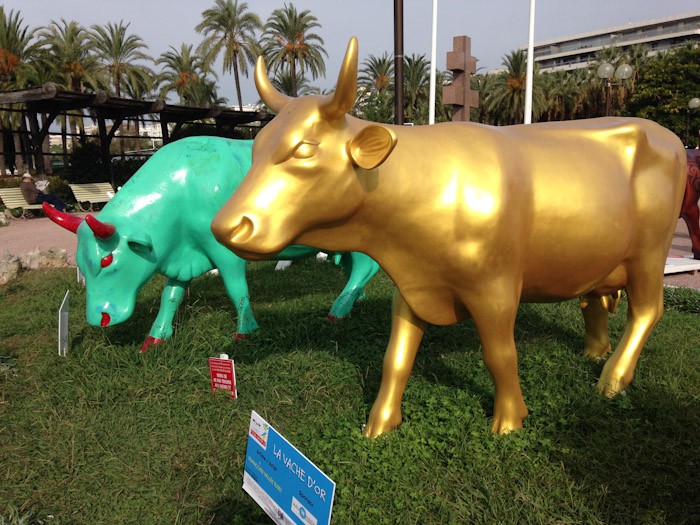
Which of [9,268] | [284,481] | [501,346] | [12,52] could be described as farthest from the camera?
[12,52]

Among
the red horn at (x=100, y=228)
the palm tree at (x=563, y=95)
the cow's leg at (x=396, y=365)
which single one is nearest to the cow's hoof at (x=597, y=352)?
the cow's leg at (x=396, y=365)

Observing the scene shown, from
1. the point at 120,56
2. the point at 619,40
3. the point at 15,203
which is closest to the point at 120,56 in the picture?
the point at 120,56

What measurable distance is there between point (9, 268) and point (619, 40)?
283ft

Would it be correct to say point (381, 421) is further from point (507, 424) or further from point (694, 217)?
point (694, 217)

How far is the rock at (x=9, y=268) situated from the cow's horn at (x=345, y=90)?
746 cm

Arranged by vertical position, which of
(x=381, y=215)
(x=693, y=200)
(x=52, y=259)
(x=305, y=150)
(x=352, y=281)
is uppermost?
(x=305, y=150)

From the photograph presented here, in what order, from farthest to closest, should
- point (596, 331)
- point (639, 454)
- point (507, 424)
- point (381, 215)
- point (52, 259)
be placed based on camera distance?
point (52, 259)
point (596, 331)
point (507, 424)
point (639, 454)
point (381, 215)

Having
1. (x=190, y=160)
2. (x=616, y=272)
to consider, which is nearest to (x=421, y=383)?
(x=616, y=272)

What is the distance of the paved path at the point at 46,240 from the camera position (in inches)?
293

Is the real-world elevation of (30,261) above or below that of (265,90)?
below

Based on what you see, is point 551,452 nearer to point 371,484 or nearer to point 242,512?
point 371,484

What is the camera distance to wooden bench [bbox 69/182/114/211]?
692 inches

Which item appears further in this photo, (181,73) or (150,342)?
(181,73)

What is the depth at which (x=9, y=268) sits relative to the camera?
7.98 m
